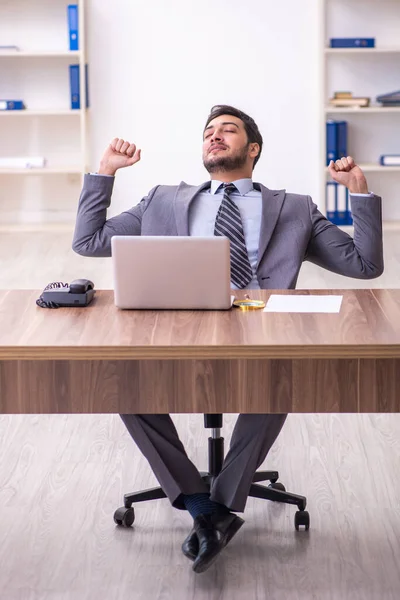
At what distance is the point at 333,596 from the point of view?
227cm

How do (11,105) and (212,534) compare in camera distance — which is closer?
(212,534)

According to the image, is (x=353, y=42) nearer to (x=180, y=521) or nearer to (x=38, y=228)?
(x=38, y=228)

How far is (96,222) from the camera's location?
116 inches

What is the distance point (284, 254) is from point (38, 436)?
111 centimetres

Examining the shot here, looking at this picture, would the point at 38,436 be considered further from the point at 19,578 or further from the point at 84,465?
the point at 19,578

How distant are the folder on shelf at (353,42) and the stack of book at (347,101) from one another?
32cm

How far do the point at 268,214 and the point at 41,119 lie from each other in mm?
4798

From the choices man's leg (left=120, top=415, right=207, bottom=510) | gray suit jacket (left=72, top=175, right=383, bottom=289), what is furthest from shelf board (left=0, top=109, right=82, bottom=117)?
man's leg (left=120, top=415, right=207, bottom=510)

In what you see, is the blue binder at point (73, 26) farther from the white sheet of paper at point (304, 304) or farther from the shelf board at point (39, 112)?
the white sheet of paper at point (304, 304)

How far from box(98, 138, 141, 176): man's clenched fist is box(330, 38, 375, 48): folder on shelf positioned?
14.3 ft

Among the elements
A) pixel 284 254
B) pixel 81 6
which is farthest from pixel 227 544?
pixel 81 6

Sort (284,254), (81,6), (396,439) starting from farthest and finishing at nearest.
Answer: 1. (81,6)
2. (396,439)
3. (284,254)

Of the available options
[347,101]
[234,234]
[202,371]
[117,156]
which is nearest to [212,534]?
[202,371]

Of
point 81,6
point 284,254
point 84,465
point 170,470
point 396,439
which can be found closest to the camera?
point 170,470
